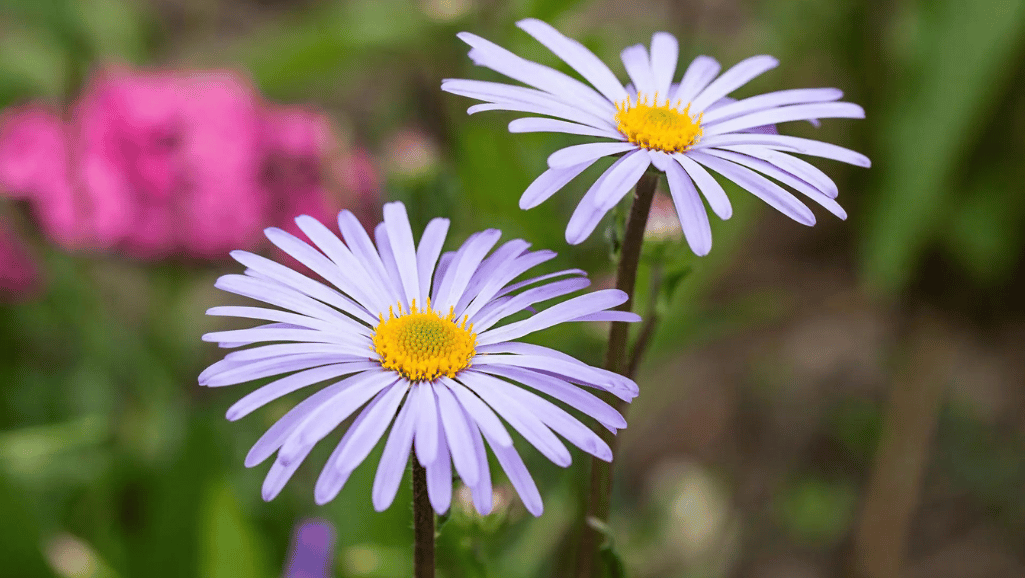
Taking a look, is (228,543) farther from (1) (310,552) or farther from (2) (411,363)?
(2) (411,363)

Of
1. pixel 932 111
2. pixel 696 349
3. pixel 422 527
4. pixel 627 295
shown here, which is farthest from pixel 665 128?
pixel 696 349

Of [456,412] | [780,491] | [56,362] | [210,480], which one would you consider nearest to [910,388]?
[780,491]

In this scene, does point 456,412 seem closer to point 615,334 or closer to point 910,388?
point 615,334

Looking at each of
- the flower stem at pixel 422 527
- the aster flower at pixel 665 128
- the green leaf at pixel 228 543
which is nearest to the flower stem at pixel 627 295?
the aster flower at pixel 665 128

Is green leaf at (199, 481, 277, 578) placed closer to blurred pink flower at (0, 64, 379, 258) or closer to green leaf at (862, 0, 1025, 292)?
blurred pink flower at (0, 64, 379, 258)

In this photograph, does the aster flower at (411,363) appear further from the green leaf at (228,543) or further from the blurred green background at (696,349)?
the green leaf at (228,543)

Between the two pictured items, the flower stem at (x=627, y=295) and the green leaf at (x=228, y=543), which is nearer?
the flower stem at (x=627, y=295)
